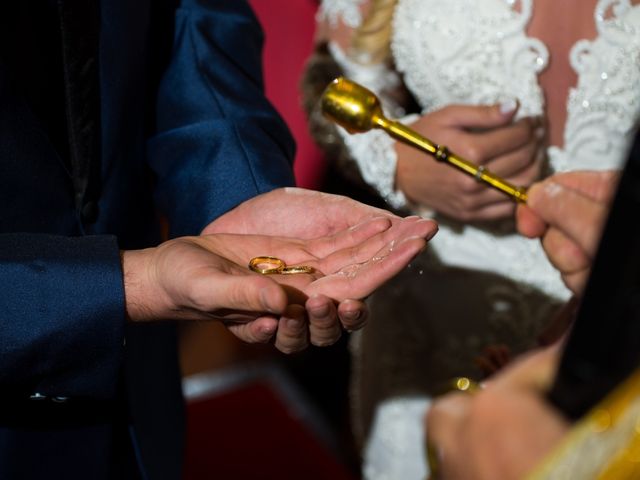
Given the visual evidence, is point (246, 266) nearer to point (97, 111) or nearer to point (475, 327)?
point (97, 111)

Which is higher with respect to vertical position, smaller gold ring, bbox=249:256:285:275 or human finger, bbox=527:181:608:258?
human finger, bbox=527:181:608:258

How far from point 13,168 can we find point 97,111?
0.09m

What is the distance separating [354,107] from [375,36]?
1.18 feet

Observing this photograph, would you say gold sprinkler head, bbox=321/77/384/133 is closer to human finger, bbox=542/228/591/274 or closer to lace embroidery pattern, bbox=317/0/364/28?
human finger, bbox=542/228/591/274

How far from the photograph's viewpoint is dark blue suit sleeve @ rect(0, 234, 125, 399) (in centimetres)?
55

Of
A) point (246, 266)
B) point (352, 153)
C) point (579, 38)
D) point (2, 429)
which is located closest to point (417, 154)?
point (352, 153)

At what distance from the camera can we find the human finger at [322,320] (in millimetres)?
491

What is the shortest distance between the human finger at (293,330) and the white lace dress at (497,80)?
11.8 inches

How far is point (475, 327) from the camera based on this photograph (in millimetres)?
988

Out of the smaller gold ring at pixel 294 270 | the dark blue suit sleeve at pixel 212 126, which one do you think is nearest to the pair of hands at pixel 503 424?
the smaller gold ring at pixel 294 270

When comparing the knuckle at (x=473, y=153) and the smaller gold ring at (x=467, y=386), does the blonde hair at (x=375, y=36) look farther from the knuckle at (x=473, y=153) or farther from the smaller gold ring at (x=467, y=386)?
the smaller gold ring at (x=467, y=386)

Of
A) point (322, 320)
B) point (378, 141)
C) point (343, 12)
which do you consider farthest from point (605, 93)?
point (322, 320)

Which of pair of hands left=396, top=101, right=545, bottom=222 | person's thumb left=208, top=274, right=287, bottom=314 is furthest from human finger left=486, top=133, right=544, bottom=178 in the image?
person's thumb left=208, top=274, right=287, bottom=314

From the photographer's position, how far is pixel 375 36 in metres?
0.95
